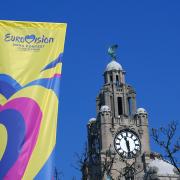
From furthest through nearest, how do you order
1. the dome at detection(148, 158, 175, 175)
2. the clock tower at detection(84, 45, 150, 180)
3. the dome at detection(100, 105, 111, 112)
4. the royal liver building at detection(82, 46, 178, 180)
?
1. the dome at detection(100, 105, 111, 112)
2. the clock tower at detection(84, 45, 150, 180)
3. the royal liver building at detection(82, 46, 178, 180)
4. the dome at detection(148, 158, 175, 175)

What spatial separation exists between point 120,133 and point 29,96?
71.7m

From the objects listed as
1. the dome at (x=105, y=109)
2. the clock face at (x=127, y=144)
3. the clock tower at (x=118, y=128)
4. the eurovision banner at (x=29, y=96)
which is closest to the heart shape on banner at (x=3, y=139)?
the eurovision banner at (x=29, y=96)

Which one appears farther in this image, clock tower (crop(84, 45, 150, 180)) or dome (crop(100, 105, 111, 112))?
dome (crop(100, 105, 111, 112))

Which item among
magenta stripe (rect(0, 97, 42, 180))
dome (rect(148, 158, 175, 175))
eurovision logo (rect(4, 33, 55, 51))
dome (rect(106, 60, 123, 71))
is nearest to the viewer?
magenta stripe (rect(0, 97, 42, 180))

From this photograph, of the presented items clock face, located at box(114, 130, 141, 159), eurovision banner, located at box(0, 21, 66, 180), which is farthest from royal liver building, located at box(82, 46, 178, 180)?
eurovision banner, located at box(0, 21, 66, 180)

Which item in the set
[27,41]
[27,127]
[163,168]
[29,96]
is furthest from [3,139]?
[163,168]

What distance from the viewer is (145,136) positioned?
7756 centimetres

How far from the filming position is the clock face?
75944mm

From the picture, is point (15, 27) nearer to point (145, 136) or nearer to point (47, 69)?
point (47, 69)

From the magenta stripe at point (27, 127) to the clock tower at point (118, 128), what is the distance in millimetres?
67039

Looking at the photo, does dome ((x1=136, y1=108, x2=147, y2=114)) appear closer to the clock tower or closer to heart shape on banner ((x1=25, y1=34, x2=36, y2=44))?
the clock tower

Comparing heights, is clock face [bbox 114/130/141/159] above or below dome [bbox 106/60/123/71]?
below

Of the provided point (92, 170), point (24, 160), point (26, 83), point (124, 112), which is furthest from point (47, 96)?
point (124, 112)

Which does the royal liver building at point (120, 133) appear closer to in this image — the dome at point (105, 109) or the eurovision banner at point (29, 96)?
the dome at point (105, 109)
